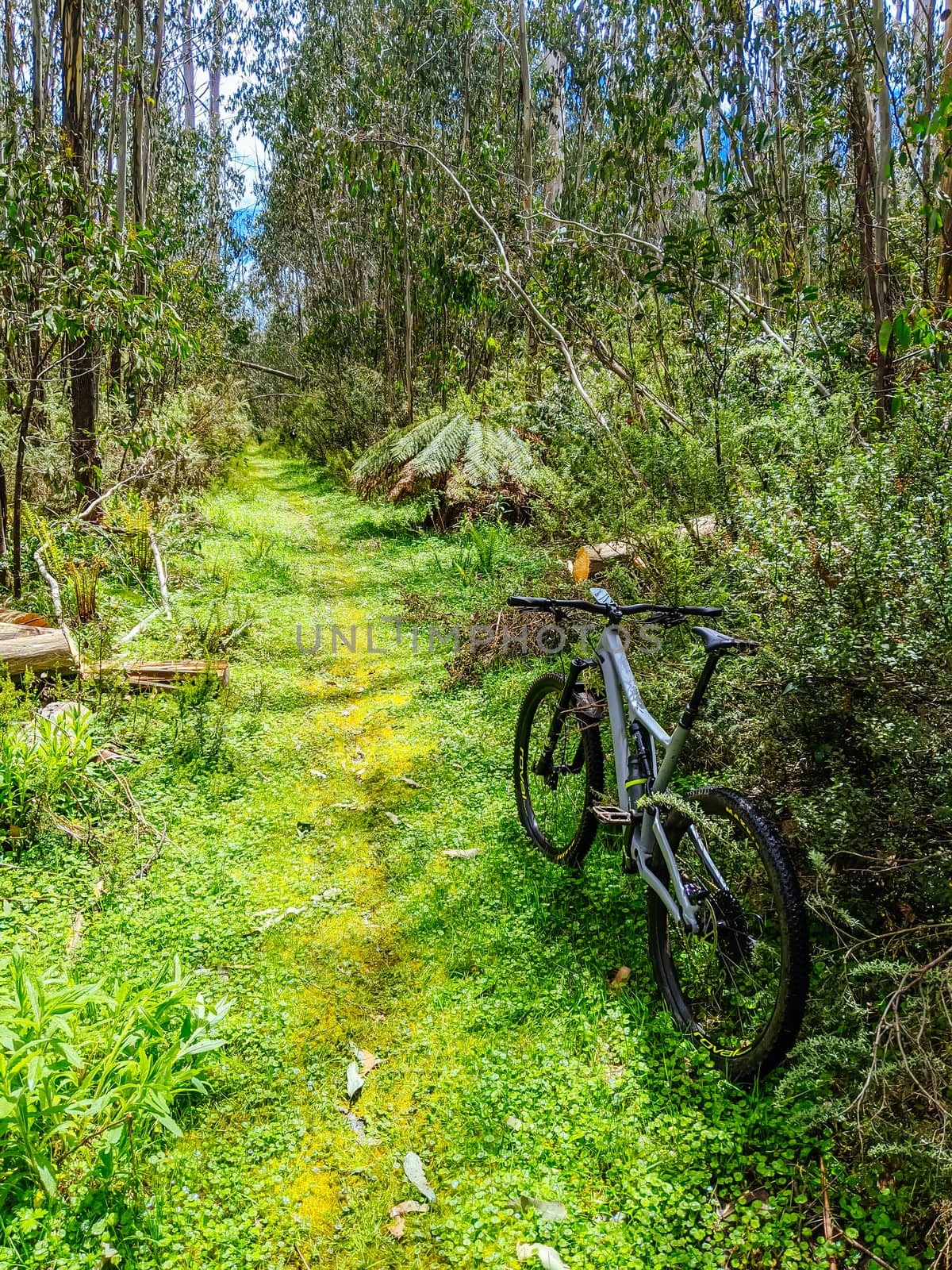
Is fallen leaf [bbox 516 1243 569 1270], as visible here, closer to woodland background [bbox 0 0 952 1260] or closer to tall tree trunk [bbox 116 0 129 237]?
woodland background [bbox 0 0 952 1260]

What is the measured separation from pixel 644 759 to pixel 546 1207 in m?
1.43

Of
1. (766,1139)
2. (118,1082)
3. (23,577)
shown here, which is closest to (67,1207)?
(118,1082)

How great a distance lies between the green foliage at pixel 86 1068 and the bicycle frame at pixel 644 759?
154 cm

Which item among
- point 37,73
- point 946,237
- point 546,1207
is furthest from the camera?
point 37,73

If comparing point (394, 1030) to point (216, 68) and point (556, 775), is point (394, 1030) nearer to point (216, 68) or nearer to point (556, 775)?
point (556, 775)

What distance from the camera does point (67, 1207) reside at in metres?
2.03

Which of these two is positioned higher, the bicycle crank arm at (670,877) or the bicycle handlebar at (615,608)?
the bicycle handlebar at (615,608)

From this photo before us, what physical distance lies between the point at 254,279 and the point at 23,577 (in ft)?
96.2

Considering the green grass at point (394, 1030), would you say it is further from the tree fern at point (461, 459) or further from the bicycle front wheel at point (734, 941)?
the tree fern at point (461, 459)

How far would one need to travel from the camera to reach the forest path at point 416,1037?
2.10 metres

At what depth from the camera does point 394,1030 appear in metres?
2.83

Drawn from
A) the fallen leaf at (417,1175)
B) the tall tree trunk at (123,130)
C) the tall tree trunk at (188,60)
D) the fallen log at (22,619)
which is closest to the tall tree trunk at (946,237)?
the fallen leaf at (417,1175)

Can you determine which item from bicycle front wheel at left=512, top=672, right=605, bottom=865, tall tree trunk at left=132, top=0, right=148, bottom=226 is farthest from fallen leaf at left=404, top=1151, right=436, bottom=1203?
tall tree trunk at left=132, top=0, right=148, bottom=226

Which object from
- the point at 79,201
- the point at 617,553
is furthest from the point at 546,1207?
the point at 79,201
